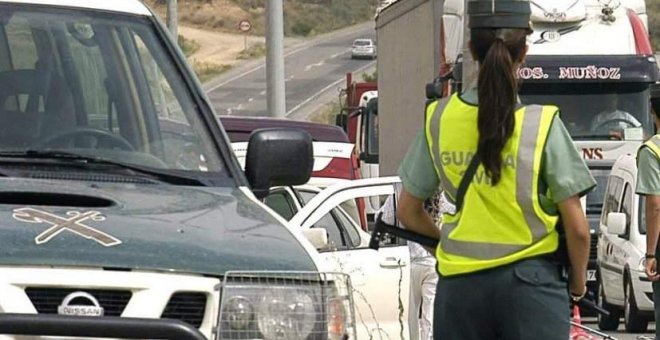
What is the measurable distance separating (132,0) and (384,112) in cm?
1993

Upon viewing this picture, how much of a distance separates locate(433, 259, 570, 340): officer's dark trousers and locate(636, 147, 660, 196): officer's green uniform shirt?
369cm

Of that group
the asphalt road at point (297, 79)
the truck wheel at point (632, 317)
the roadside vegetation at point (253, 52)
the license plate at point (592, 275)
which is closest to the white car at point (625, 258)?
the truck wheel at point (632, 317)

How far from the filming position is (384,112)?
87.1 ft

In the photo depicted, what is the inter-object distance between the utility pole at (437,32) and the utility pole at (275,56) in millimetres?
2794

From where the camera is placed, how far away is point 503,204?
5426mm

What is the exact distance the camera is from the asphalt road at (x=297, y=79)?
71250mm

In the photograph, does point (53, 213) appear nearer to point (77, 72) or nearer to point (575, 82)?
point (77, 72)

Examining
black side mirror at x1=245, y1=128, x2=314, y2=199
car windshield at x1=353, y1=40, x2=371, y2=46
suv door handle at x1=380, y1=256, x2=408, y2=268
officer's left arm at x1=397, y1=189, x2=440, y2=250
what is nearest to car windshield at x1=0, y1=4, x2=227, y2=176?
black side mirror at x1=245, y1=128, x2=314, y2=199

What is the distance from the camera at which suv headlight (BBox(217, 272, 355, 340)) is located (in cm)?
482

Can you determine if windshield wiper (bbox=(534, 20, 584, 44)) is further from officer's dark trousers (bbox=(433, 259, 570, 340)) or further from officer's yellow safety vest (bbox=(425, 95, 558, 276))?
officer's dark trousers (bbox=(433, 259, 570, 340))

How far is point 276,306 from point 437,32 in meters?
16.0

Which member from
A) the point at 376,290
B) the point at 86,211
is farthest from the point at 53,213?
the point at 376,290

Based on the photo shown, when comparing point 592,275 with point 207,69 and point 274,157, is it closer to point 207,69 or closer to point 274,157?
point 274,157

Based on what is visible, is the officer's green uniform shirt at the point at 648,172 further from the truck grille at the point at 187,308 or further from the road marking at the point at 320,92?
the road marking at the point at 320,92
